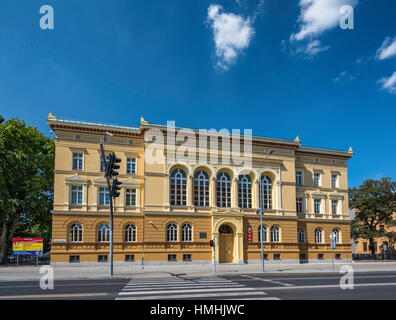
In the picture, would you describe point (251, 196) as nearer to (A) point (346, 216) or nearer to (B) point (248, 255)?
(B) point (248, 255)

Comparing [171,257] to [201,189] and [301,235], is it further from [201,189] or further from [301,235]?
[301,235]

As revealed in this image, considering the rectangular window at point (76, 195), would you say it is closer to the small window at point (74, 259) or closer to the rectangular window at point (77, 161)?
the rectangular window at point (77, 161)

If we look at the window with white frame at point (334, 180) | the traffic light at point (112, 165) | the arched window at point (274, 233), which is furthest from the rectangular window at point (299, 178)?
the traffic light at point (112, 165)

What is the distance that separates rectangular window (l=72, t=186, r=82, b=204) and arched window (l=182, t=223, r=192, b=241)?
32.8 ft

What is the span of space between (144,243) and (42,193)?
12.5 metres

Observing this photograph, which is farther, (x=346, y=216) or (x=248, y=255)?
(x=346, y=216)

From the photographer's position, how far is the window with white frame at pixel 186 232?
32.6 metres

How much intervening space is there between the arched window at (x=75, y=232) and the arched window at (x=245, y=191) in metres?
15.7

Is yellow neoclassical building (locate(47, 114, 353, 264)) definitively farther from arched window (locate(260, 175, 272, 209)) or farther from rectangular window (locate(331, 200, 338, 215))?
rectangular window (locate(331, 200, 338, 215))

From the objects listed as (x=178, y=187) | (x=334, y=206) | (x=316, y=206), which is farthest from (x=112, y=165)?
(x=334, y=206)

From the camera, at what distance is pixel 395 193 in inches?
1741

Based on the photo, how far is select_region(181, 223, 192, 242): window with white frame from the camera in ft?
107

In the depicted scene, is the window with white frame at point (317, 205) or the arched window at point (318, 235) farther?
the window with white frame at point (317, 205)
